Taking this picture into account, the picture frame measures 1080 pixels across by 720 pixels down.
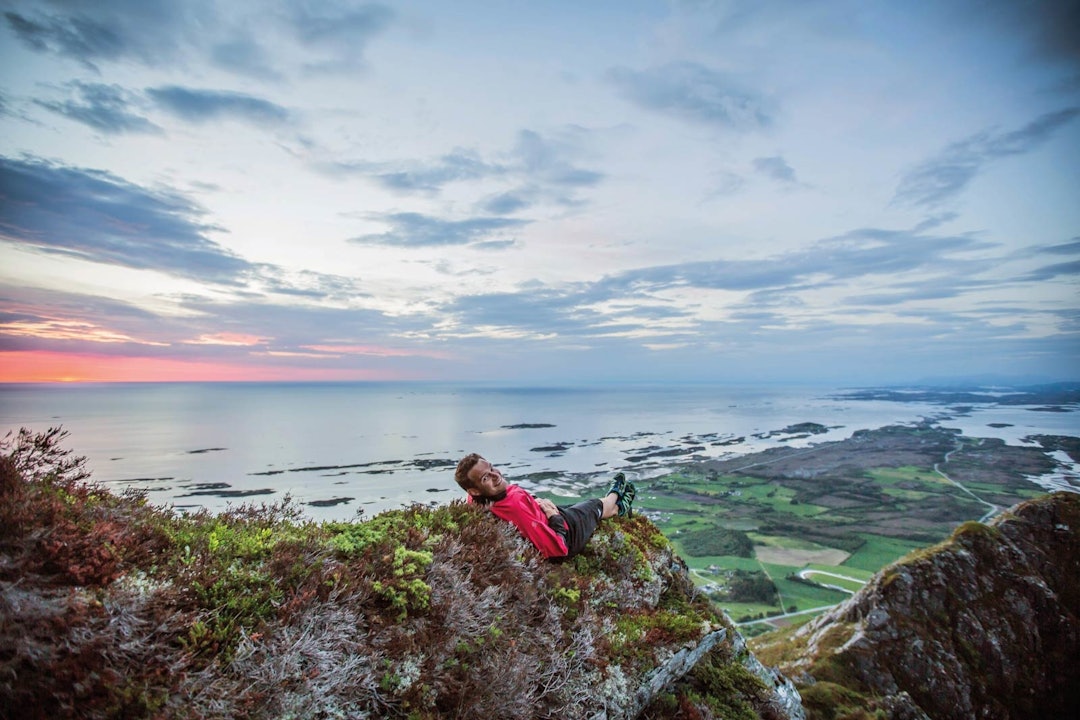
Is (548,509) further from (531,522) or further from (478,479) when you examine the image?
(478,479)

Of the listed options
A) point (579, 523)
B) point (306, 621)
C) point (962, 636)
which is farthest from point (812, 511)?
point (306, 621)

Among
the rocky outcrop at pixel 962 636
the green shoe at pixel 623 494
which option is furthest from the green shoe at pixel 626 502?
the rocky outcrop at pixel 962 636

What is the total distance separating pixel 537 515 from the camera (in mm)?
8672

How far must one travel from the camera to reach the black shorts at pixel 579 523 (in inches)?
349

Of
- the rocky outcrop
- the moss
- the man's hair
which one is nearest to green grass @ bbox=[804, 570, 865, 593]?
the rocky outcrop

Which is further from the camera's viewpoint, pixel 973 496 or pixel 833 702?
pixel 973 496

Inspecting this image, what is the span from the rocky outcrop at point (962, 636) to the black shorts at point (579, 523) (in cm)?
1089

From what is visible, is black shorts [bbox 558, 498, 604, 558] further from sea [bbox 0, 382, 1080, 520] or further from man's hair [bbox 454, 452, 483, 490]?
sea [bbox 0, 382, 1080, 520]

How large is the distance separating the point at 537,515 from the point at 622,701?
315cm

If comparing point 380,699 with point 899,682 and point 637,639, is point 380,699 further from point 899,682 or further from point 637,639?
point 899,682

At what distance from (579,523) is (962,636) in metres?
18.2

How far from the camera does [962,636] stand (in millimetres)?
16922

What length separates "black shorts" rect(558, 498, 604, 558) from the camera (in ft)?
29.1

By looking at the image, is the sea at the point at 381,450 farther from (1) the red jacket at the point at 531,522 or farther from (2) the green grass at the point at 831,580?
(2) the green grass at the point at 831,580
